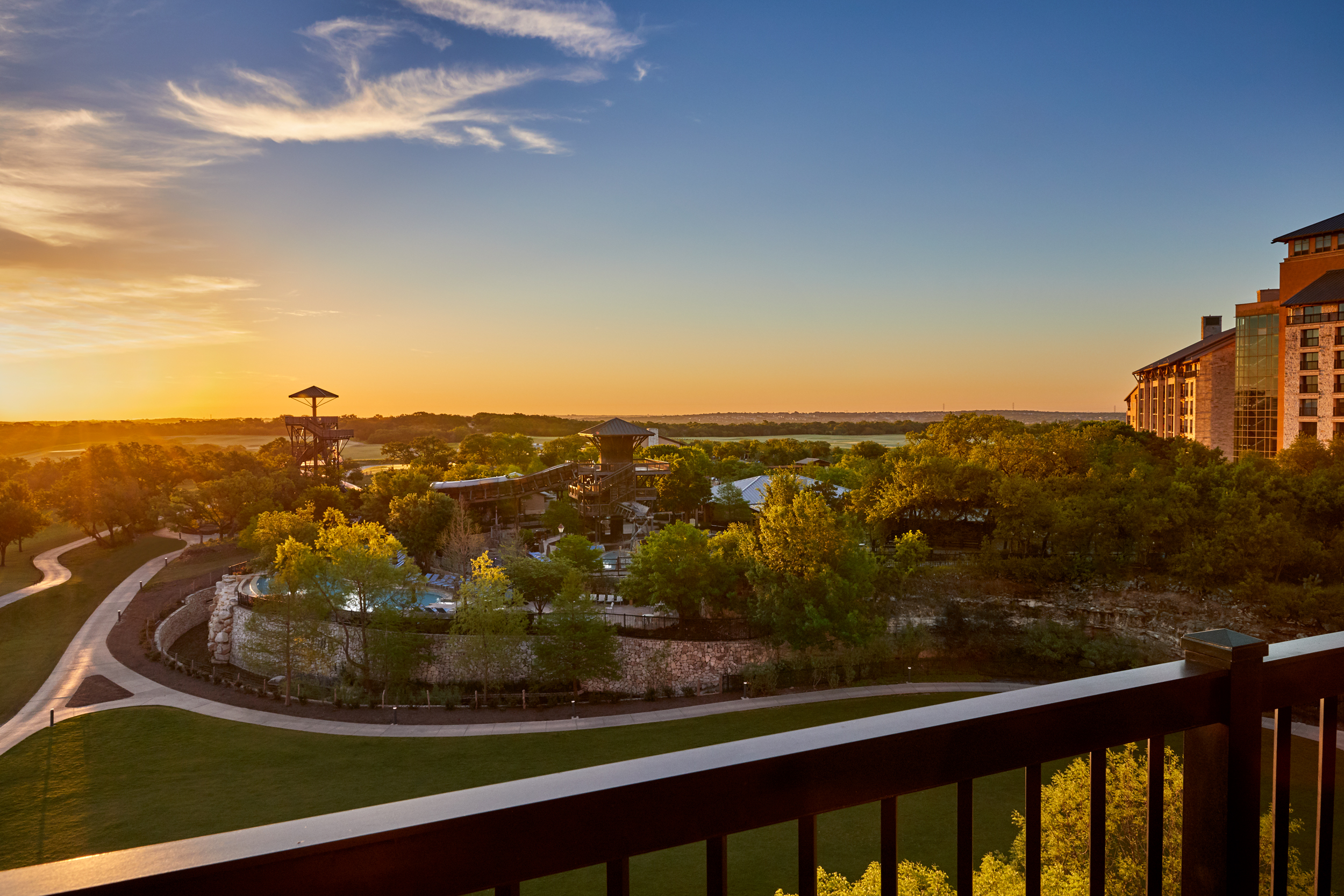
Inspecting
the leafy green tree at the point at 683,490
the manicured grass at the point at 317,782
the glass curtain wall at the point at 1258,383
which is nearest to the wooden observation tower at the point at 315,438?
the leafy green tree at the point at 683,490

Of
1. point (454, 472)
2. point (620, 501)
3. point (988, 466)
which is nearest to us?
point (988, 466)

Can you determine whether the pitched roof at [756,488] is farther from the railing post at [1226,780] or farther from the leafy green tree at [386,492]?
the railing post at [1226,780]

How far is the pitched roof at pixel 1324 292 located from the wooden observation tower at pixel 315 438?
58993 millimetres

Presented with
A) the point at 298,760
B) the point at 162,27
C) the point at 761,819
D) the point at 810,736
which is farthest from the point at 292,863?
the point at 298,760

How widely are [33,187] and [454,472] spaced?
104 ft

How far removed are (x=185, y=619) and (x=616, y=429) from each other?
25.8 metres

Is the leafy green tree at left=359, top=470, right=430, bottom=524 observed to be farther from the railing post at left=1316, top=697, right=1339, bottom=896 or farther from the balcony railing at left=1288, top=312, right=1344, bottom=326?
the balcony railing at left=1288, top=312, right=1344, bottom=326

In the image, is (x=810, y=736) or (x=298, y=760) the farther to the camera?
(x=298, y=760)

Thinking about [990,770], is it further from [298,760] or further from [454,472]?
[454,472]

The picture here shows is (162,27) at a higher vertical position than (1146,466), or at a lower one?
higher

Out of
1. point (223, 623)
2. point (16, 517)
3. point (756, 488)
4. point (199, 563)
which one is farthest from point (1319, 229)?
point (16, 517)

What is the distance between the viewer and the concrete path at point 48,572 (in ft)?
122

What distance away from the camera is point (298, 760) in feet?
67.4

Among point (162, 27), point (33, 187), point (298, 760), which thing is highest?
point (33, 187)
